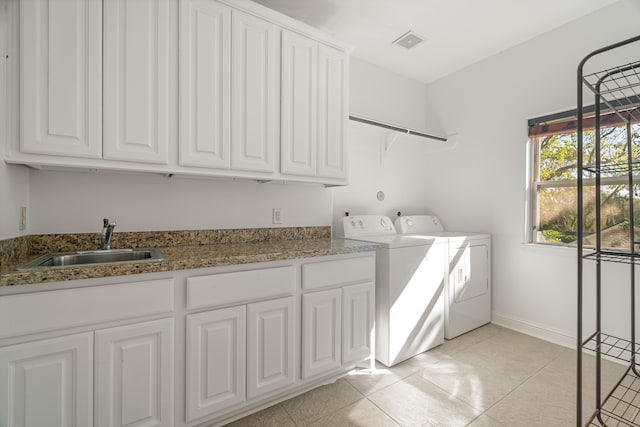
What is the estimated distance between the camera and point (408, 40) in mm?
2703

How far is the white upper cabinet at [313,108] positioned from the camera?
6.55ft

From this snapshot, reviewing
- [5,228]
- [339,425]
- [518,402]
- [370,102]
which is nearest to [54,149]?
[5,228]

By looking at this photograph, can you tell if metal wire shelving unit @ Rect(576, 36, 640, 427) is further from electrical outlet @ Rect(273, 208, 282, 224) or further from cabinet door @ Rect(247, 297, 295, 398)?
electrical outlet @ Rect(273, 208, 282, 224)

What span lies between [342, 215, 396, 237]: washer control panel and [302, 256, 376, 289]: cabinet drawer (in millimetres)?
572

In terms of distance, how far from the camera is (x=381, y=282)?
2.18m

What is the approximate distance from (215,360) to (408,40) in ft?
9.67

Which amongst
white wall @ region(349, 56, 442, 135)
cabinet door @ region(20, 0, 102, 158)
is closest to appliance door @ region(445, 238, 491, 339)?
white wall @ region(349, 56, 442, 135)

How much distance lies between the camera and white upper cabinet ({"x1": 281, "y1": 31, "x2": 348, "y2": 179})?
6.55 feet

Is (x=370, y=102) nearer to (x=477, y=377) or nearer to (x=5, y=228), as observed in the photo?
(x=477, y=377)

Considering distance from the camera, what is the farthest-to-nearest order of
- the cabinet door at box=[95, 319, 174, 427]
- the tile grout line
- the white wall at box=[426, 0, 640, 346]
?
the white wall at box=[426, 0, 640, 346] < the tile grout line < the cabinet door at box=[95, 319, 174, 427]

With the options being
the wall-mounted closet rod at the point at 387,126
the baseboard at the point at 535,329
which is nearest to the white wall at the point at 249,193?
the wall-mounted closet rod at the point at 387,126

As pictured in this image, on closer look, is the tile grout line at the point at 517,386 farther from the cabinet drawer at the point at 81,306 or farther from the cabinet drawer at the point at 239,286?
the cabinet drawer at the point at 81,306

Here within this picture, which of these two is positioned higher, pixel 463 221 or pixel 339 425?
pixel 463 221

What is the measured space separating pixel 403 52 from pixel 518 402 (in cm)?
298
